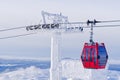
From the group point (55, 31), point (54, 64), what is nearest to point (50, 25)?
point (55, 31)

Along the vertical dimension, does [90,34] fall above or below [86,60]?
above

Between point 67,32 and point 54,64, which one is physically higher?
point 67,32

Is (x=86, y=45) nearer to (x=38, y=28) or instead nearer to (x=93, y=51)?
(x=93, y=51)

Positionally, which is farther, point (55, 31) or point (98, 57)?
point (55, 31)

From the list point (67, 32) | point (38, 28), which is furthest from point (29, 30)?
point (67, 32)

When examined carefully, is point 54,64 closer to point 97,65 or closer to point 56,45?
point 56,45

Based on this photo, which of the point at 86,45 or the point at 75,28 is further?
the point at 75,28
